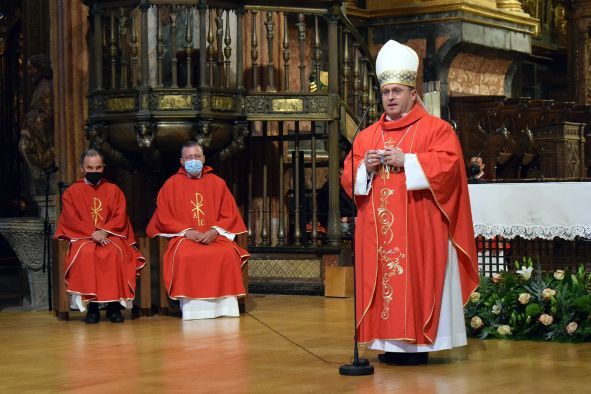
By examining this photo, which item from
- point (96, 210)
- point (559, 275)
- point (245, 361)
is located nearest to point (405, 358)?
point (245, 361)

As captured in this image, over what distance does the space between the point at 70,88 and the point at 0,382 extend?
18.8 ft

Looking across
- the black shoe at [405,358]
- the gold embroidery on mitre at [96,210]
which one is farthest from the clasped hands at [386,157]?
the gold embroidery on mitre at [96,210]

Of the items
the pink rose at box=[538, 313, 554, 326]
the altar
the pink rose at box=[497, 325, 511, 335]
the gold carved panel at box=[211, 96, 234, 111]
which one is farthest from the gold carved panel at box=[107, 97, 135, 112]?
the pink rose at box=[538, 313, 554, 326]

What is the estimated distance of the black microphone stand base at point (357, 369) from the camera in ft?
23.0

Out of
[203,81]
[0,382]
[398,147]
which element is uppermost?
[203,81]

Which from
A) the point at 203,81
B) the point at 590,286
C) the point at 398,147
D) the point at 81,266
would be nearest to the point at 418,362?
the point at 398,147

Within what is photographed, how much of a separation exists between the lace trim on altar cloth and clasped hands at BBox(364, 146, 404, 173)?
2.36 m

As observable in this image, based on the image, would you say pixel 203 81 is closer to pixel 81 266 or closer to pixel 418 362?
pixel 81 266

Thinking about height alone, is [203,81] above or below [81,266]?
above

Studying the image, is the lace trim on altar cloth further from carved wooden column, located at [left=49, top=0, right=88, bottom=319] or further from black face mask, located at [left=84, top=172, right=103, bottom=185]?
carved wooden column, located at [left=49, top=0, right=88, bottom=319]

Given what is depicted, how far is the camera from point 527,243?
10086mm

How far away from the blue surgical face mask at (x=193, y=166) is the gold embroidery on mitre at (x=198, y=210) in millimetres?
206

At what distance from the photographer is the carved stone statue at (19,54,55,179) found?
12.3 metres

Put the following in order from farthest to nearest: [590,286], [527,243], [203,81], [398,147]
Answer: [203,81] → [527,243] → [590,286] → [398,147]
